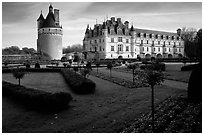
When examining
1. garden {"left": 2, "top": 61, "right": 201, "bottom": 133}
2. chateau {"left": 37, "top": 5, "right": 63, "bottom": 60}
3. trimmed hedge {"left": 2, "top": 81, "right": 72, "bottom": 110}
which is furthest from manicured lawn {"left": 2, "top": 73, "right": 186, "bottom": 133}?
chateau {"left": 37, "top": 5, "right": 63, "bottom": 60}

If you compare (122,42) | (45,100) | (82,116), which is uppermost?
(122,42)

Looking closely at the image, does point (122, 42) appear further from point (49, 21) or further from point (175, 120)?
point (175, 120)

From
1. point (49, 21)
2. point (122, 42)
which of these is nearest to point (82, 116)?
point (49, 21)

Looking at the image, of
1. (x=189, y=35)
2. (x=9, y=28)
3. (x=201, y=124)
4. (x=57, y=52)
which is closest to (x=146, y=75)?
(x=201, y=124)

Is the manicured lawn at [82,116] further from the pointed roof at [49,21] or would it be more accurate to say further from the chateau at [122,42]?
the pointed roof at [49,21]

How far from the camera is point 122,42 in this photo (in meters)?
57.5

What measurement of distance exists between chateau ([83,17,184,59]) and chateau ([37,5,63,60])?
295 inches

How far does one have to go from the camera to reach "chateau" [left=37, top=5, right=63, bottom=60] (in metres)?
52.2

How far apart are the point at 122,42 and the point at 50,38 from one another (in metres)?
19.3

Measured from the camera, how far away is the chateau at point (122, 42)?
5494 cm

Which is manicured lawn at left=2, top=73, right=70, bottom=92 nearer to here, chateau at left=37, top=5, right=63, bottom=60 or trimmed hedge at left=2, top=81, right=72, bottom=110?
trimmed hedge at left=2, top=81, right=72, bottom=110

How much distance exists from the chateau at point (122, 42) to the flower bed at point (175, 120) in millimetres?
48797

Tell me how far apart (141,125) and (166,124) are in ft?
2.00

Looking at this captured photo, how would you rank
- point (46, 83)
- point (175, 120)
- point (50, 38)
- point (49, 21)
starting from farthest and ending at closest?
point (49, 21) < point (50, 38) < point (46, 83) < point (175, 120)
